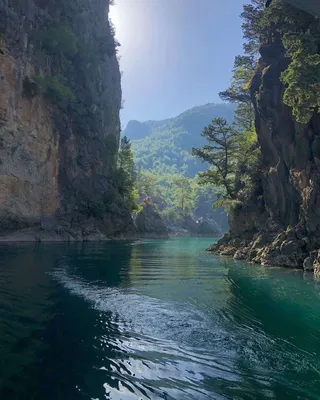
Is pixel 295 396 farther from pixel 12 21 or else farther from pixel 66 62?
pixel 66 62

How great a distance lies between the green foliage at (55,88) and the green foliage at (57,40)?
15.1 ft

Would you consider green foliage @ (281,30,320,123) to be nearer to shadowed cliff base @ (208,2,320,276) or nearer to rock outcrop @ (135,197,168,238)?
shadowed cliff base @ (208,2,320,276)

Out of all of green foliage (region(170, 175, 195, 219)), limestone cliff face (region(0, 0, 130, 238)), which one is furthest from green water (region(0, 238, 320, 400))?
green foliage (region(170, 175, 195, 219))

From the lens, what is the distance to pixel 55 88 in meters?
48.8

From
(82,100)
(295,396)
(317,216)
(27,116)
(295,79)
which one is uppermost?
(82,100)

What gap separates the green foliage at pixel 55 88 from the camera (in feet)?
156

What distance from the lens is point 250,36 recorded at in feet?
138

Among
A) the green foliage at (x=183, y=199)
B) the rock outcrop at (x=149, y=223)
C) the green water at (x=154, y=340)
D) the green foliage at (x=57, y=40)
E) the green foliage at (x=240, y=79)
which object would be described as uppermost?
the green foliage at (x=57, y=40)

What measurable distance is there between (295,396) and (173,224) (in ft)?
333

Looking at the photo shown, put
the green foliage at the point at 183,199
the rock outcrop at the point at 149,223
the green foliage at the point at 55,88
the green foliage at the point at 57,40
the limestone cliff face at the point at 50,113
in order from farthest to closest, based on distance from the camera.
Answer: the green foliage at the point at 183,199, the rock outcrop at the point at 149,223, the green foliage at the point at 57,40, the green foliage at the point at 55,88, the limestone cliff face at the point at 50,113

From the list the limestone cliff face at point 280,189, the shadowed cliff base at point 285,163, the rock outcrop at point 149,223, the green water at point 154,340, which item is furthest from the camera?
the rock outcrop at point 149,223

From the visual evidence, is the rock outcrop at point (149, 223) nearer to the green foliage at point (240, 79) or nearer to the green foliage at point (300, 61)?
the green foliage at point (240, 79)

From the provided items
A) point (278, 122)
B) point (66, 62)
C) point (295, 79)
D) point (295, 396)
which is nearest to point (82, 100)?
point (66, 62)

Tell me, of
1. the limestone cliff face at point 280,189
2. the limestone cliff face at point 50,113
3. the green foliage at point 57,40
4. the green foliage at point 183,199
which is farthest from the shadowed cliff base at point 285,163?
the green foliage at point 183,199
